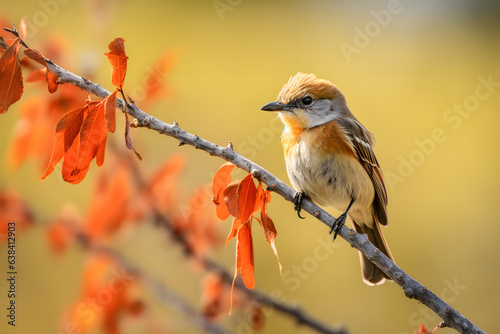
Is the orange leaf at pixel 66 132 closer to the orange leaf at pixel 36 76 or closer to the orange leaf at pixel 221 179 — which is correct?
the orange leaf at pixel 36 76

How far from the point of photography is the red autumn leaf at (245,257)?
6.73 ft

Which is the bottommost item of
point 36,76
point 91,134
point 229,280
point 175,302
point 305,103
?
point 175,302

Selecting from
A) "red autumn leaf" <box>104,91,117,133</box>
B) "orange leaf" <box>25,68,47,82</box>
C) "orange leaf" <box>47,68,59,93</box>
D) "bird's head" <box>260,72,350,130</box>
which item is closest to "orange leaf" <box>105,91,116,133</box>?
"red autumn leaf" <box>104,91,117,133</box>

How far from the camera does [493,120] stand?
705cm

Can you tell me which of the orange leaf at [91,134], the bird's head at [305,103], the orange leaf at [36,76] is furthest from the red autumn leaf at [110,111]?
the bird's head at [305,103]

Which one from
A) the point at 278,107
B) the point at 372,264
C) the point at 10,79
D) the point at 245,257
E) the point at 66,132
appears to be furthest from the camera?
the point at 372,264

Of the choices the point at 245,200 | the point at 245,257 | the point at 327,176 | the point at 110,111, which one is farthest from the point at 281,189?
the point at 327,176

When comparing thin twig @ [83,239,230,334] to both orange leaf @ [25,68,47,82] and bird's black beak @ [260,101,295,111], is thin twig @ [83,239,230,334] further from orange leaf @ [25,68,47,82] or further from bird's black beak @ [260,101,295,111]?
orange leaf @ [25,68,47,82]

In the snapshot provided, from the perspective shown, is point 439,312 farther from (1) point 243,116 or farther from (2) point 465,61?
(2) point 465,61

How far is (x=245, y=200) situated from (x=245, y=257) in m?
0.24

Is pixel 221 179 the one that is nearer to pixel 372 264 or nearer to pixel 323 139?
pixel 323 139

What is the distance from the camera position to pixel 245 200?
2107 mm

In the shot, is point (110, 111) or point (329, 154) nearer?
point (110, 111)

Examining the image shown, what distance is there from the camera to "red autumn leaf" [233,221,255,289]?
80.8 inches
